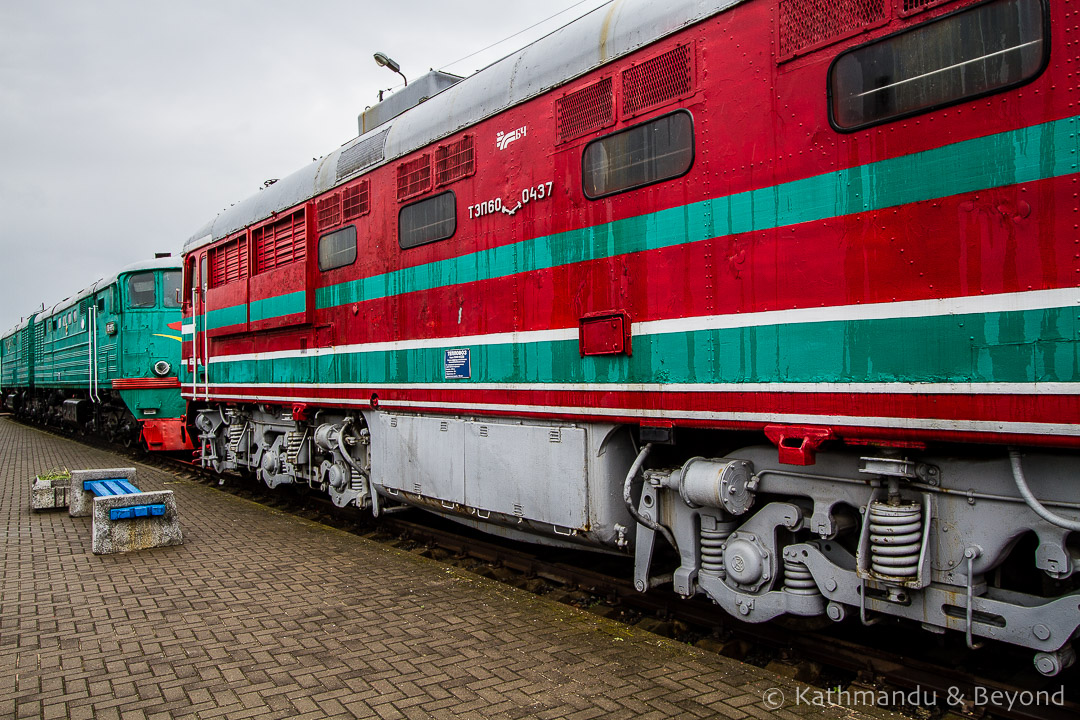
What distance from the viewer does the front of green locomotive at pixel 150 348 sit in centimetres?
1625

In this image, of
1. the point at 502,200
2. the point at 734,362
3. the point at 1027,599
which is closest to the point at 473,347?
the point at 502,200

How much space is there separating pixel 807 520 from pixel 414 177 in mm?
4950

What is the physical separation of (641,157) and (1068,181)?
249 cm

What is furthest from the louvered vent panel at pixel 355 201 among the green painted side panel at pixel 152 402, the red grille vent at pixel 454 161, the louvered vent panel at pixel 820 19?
the green painted side panel at pixel 152 402

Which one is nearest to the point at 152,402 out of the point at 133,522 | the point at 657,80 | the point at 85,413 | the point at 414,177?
the point at 85,413

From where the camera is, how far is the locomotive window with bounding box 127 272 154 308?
672 inches

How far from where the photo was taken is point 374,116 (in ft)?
28.7

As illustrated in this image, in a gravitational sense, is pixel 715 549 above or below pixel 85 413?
below

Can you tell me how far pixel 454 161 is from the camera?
6.68 m

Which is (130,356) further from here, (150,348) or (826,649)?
(826,649)

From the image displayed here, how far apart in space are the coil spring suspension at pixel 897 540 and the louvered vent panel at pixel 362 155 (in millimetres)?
6159

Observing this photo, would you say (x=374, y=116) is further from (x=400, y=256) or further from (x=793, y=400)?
(x=793, y=400)

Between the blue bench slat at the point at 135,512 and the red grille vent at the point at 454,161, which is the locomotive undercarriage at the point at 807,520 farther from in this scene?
the blue bench slat at the point at 135,512

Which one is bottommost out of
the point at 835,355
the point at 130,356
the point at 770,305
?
the point at 835,355
